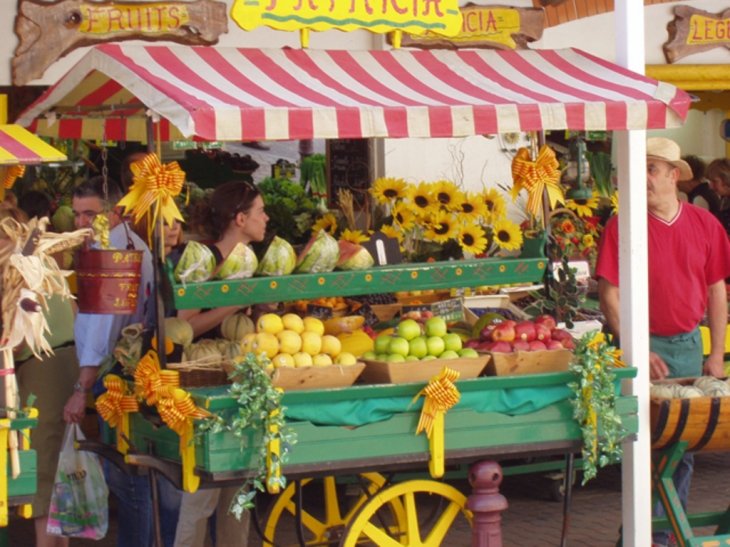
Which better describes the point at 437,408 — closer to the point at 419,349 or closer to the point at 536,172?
the point at 419,349

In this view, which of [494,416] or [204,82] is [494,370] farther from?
[204,82]

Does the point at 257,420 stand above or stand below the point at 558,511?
above

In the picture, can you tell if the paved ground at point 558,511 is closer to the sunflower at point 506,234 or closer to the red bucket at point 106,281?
the sunflower at point 506,234

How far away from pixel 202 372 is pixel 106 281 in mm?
550

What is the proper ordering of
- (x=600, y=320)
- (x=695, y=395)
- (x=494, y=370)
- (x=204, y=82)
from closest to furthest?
1. (x=204, y=82)
2. (x=494, y=370)
3. (x=695, y=395)
4. (x=600, y=320)

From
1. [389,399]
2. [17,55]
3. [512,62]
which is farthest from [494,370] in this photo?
[17,55]

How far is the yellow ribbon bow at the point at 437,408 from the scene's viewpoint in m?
4.10

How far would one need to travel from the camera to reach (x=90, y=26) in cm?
698

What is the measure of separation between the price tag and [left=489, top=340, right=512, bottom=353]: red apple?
1.33 meters

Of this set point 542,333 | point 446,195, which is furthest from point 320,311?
point 542,333

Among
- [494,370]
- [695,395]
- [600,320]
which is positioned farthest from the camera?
[600,320]

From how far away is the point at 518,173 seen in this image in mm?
4859

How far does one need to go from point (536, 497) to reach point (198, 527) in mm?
2636

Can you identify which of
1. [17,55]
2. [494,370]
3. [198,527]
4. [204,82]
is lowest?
[198,527]
